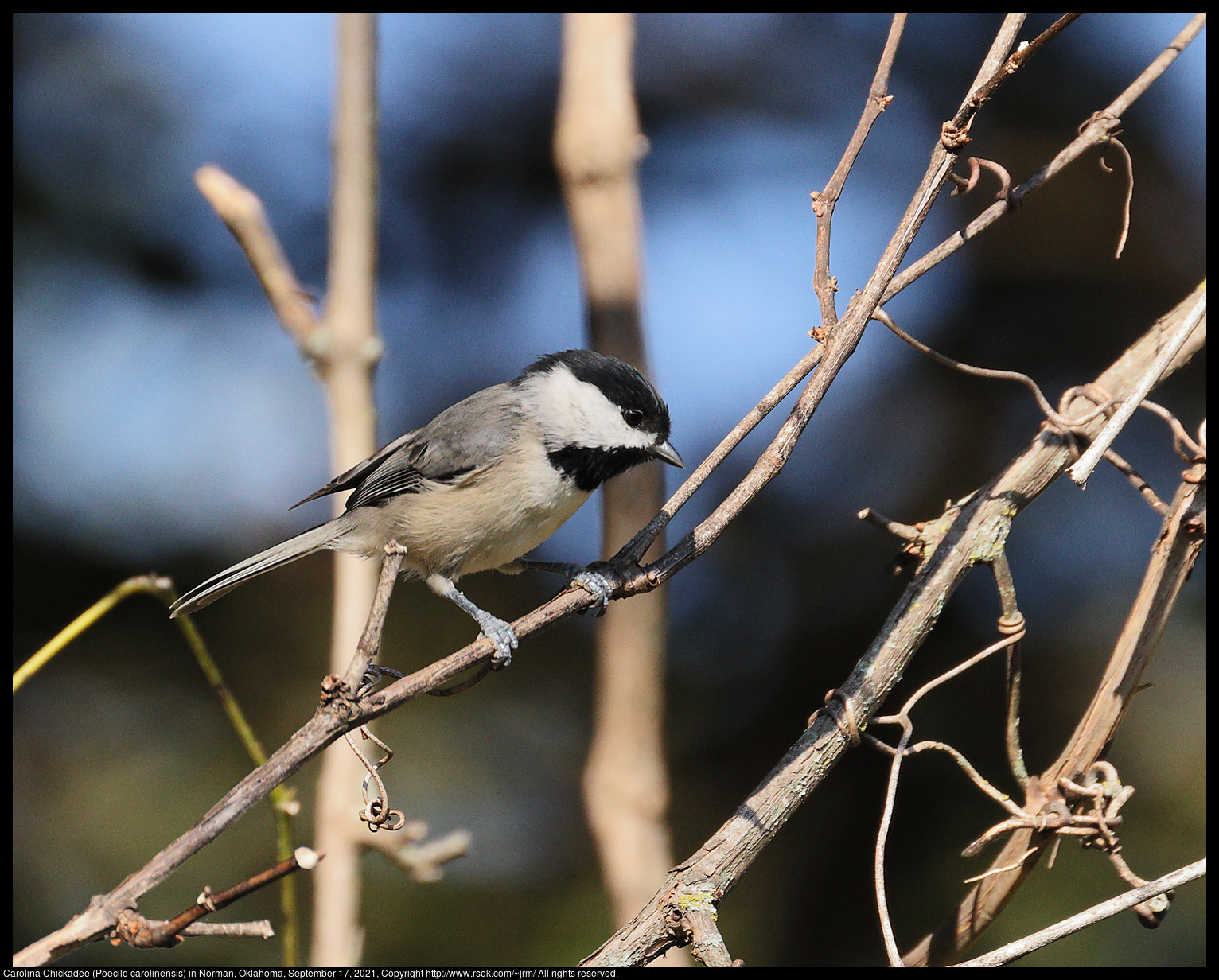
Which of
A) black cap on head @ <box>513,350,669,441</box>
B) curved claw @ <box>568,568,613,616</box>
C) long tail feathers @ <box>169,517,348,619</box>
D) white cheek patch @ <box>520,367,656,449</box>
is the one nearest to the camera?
curved claw @ <box>568,568,613,616</box>

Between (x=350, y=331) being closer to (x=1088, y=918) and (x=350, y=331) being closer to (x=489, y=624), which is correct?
(x=489, y=624)

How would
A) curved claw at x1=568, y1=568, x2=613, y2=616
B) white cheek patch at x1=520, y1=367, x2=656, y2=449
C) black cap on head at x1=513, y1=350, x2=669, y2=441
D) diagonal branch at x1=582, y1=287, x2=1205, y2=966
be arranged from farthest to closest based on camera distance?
white cheek patch at x1=520, y1=367, x2=656, y2=449 < black cap on head at x1=513, y1=350, x2=669, y2=441 < curved claw at x1=568, y1=568, x2=613, y2=616 < diagonal branch at x1=582, y1=287, x2=1205, y2=966

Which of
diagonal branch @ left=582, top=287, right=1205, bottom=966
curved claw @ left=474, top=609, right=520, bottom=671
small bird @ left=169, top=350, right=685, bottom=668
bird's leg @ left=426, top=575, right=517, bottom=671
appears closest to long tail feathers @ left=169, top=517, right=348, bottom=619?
small bird @ left=169, top=350, right=685, bottom=668

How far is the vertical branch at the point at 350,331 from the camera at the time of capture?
1.17m

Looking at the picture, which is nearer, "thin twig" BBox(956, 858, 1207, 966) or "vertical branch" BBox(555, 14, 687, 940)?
"thin twig" BBox(956, 858, 1207, 966)

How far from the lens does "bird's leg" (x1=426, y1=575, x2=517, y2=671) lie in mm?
1068

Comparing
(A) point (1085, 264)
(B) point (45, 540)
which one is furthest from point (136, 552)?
(A) point (1085, 264)

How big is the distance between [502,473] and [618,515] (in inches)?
12.2

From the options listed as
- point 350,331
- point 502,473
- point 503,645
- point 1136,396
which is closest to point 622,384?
point 502,473

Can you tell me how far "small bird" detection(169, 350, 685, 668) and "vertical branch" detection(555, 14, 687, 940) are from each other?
0.32 ft

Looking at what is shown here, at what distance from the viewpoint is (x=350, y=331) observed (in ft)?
3.99

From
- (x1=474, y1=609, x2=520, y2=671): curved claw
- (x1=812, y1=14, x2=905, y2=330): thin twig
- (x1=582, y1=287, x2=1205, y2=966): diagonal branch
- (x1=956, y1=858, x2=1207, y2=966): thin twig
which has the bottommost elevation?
(x1=956, y1=858, x2=1207, y2=966): thin twig

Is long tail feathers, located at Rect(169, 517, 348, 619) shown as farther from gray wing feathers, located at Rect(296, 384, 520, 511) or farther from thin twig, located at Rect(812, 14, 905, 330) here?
thin twig, located at Rect(812, 14, 905, 330)

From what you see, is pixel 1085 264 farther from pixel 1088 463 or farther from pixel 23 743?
pixel 23 743
